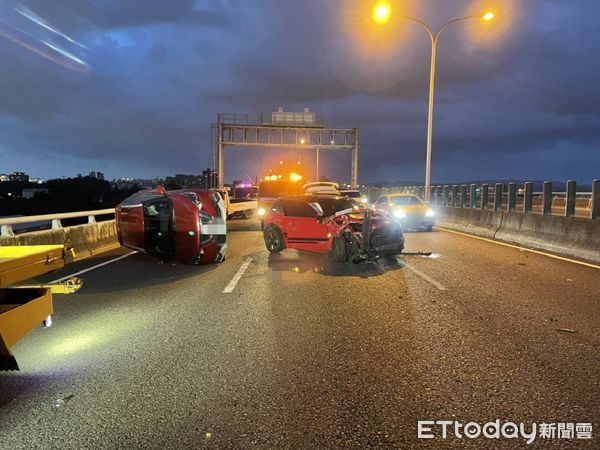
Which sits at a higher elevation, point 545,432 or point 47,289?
point 47,289

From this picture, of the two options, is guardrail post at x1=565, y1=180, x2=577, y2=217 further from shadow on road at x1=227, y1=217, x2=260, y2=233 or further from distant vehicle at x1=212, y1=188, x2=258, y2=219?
distant vehicle at x1=212, y1=188, x2=258, y2=219

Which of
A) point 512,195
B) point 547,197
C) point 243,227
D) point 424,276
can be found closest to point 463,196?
point 512,195

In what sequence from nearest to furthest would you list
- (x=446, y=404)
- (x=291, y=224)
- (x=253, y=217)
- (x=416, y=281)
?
(x=446, y=404) → (x=416, y=281) → (x=291, y=224) → (x=253, y=217)

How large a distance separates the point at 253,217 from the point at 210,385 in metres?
27.8

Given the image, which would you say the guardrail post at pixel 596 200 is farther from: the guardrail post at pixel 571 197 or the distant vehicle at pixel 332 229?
the distant vehicle at pixel 332 229

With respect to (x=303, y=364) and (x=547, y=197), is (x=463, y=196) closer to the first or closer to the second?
(x=547, y=197)

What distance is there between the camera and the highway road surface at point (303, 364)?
11.4 ft

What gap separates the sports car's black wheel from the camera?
42.3 ft

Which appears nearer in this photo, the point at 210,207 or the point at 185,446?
the point at 185,446

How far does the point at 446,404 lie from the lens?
385 centimetres

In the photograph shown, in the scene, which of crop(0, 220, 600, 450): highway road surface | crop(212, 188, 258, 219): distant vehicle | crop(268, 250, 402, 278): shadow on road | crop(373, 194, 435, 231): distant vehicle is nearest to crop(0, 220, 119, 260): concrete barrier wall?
crop(0, 220, 600, 450): highway road surface

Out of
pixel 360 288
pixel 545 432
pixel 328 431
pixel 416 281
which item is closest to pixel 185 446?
pixel 328 431

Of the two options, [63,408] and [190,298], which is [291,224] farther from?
[63,408]

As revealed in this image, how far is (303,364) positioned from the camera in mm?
4727
